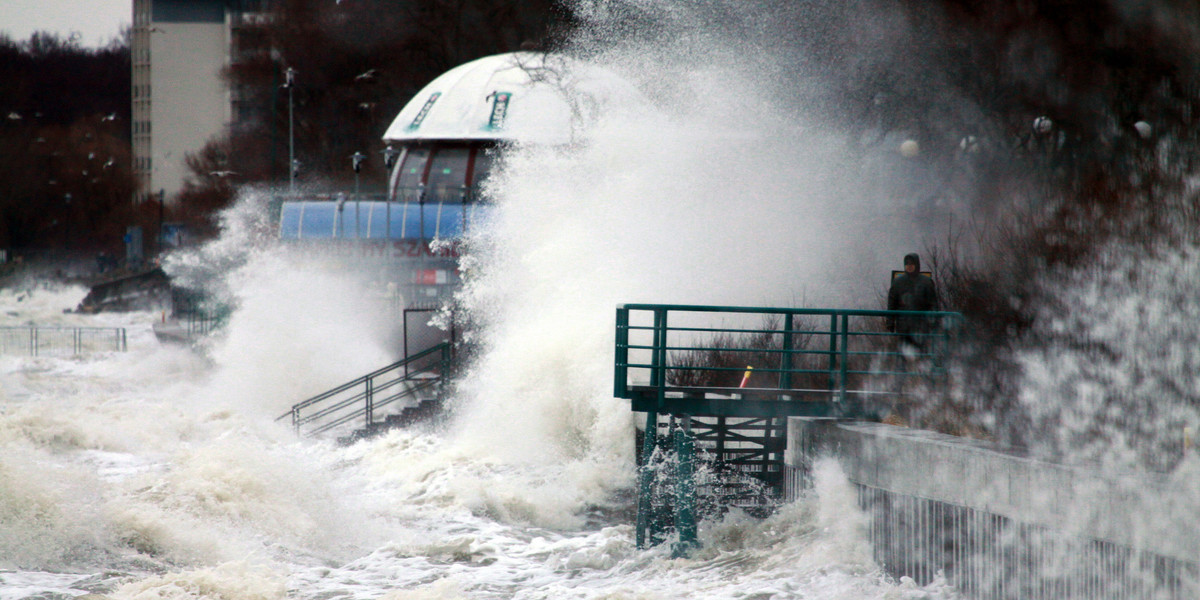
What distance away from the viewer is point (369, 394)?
24.6 metres

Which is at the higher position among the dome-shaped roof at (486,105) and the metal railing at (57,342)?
the dome-shaped roof at (486,105)

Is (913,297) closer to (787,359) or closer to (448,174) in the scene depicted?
(787,359)

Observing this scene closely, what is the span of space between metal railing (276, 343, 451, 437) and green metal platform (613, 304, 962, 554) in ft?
26.3

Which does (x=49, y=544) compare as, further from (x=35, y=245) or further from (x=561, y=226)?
(x=35, y=245)

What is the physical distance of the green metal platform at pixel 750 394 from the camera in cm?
1272

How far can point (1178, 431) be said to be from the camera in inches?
425

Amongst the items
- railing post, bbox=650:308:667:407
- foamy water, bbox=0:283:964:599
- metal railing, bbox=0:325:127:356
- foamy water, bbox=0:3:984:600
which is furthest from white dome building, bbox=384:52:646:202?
railing post, bbox=650:308:667:407

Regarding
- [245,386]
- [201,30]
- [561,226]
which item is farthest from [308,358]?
[201,30]

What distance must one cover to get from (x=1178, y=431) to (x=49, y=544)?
11.6 meters

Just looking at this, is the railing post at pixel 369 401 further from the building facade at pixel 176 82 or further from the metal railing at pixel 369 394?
the building facade at pixel 176 82

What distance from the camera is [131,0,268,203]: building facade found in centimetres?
10900

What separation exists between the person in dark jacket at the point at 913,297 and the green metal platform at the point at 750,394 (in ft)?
0.12

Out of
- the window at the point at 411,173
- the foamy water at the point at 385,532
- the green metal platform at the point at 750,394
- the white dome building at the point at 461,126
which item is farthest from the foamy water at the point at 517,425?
the window at the point at 411,173

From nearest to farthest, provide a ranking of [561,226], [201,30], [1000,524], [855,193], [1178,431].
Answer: [1000,524], [1178,431], [855,193], [561,226], [201,30]
